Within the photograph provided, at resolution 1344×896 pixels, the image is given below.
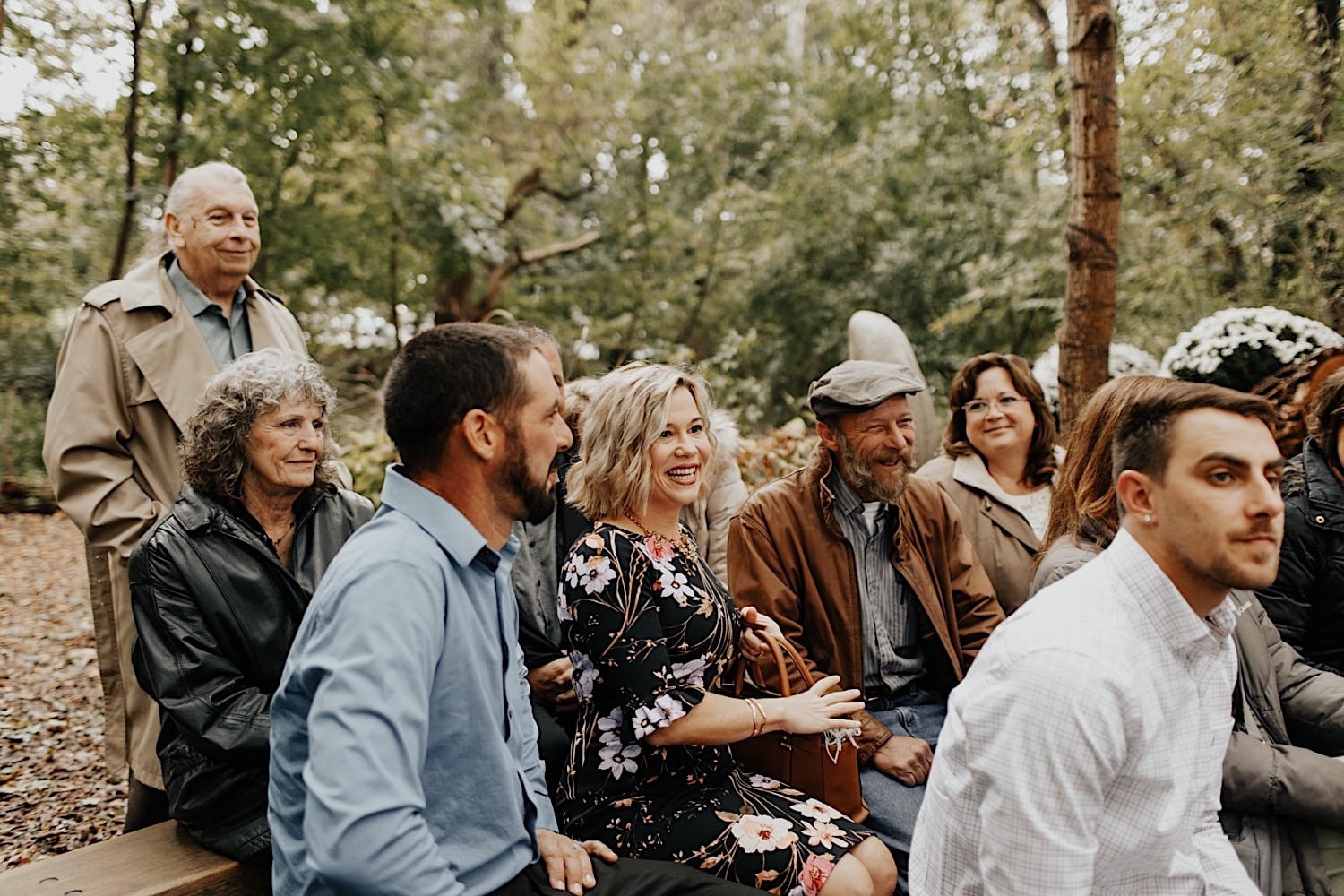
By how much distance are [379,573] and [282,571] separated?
1.00 metres

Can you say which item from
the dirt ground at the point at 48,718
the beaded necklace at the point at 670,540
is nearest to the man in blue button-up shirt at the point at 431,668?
the beaded necklace at the point at 670,540

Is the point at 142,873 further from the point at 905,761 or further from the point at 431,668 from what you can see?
the point at 905,761

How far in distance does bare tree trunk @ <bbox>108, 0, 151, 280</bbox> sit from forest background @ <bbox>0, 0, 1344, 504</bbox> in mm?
31

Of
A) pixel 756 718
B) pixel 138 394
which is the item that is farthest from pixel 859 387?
pixel 138 394

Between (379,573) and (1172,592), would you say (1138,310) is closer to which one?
(1172,592)

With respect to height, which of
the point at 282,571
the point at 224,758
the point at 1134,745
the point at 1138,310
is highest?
the point at 1138,310

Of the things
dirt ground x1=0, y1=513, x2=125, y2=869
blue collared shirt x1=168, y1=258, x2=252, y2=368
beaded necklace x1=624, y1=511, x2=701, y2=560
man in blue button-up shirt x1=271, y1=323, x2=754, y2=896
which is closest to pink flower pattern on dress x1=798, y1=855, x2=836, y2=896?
man in blue button-up shirt x1=271, y1=323, x2=754, y2=896

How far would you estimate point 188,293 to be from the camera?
309 centimetres

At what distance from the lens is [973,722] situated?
154 centimetres

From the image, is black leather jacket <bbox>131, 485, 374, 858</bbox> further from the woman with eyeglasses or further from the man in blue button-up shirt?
the woman with eyeglasses

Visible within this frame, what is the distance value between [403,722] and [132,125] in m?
7.48

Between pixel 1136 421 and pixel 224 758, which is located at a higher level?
pixel 1136 421

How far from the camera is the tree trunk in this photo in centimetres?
419

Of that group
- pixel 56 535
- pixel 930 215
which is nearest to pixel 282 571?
pixel 56 535
